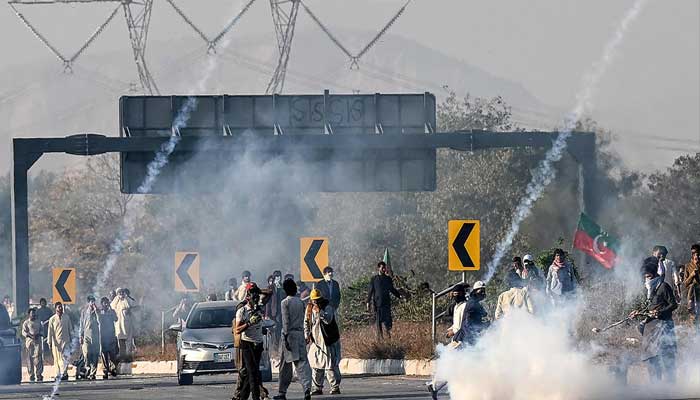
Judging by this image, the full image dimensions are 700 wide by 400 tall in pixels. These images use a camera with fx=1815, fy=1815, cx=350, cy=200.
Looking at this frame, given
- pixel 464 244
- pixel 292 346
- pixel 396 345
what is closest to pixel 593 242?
pixel 396 345

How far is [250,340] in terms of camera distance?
22953 mm

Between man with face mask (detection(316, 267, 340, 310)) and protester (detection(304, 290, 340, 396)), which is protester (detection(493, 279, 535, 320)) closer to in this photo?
protester (detection(304, 290, 340, 396))

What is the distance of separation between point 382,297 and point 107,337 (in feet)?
23.0

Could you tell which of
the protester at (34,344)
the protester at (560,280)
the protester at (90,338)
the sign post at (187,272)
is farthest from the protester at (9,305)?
the protester at (560,280)

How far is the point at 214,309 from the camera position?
31219mm

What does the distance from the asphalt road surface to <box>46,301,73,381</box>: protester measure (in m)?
5.24

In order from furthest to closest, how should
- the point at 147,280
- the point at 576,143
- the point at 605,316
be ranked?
the point at 147,280 < the point at 576,143 < the point at 605,316

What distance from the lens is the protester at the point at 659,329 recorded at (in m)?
22.6

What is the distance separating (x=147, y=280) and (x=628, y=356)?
252 ft

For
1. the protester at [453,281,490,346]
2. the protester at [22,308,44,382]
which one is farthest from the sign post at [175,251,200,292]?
the protester at [453,281,490,346]

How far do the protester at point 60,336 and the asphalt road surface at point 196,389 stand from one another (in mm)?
5242

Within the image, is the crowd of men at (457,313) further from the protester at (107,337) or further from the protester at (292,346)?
the protester at (107,337)

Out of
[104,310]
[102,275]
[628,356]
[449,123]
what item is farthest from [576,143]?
[102,275]

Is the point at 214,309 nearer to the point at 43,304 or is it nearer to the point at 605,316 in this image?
the point at 605,316
